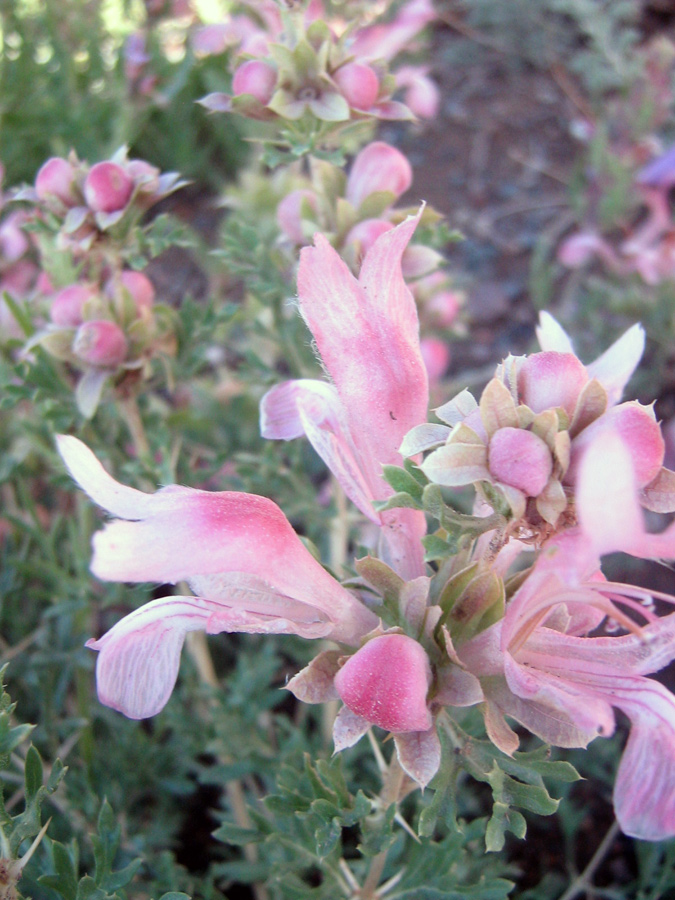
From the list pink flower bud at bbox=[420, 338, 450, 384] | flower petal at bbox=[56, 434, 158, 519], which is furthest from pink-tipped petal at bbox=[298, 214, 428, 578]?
pink flower bud at bbox=[420, 338, 450, 384]

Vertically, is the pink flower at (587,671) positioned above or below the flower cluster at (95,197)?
below

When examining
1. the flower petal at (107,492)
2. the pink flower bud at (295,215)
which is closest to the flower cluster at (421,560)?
the flower petal at (107,492)

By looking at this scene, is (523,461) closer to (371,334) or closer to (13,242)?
(371,334)

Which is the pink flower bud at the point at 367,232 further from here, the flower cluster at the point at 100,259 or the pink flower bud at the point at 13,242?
the pink flower bud at the point at 13,242

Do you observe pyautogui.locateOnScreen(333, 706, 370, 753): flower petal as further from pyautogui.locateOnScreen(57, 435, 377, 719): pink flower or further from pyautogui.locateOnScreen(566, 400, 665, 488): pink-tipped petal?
pyautogui.locateOnScreen(566, 400, 665, 488): pink-tipped petal

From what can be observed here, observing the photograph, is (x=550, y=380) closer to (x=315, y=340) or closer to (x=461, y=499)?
(x=315, y=340)

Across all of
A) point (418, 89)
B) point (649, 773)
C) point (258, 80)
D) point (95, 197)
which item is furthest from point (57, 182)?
point (418, 89)
